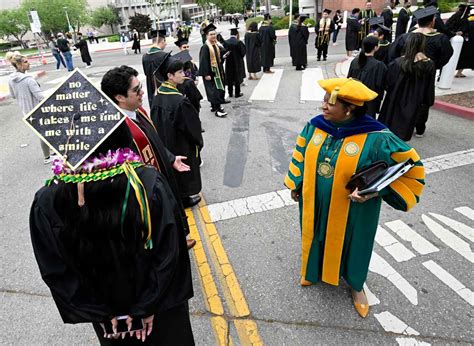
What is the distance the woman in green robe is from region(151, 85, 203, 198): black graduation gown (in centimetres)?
182

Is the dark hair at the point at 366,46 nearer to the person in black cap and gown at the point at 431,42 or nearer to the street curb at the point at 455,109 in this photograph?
the person in black cap and gown at the point at 431,42

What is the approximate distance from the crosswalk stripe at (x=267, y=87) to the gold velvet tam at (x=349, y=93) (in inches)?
282

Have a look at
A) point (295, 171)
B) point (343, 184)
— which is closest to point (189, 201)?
point (295, 171)

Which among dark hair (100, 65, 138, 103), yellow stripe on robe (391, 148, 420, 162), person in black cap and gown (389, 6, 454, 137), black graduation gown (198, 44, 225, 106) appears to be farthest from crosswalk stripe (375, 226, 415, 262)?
black graduation gown (198, 44, 225, 106)

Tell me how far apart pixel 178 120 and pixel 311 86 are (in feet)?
23.5

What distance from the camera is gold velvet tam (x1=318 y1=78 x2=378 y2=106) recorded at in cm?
208

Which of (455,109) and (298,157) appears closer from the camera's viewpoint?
(298,157)

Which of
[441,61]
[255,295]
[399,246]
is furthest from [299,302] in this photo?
[441,61]

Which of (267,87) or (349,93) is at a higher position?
(349,93)

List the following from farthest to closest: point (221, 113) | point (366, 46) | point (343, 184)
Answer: point (221, 113) < point (366, 46) < point (343, 184)

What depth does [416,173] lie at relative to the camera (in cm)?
225

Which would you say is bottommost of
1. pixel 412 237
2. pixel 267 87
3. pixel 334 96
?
pixel 267 87

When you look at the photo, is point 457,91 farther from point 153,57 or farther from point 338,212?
point 338,212

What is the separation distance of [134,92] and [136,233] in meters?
1.28
